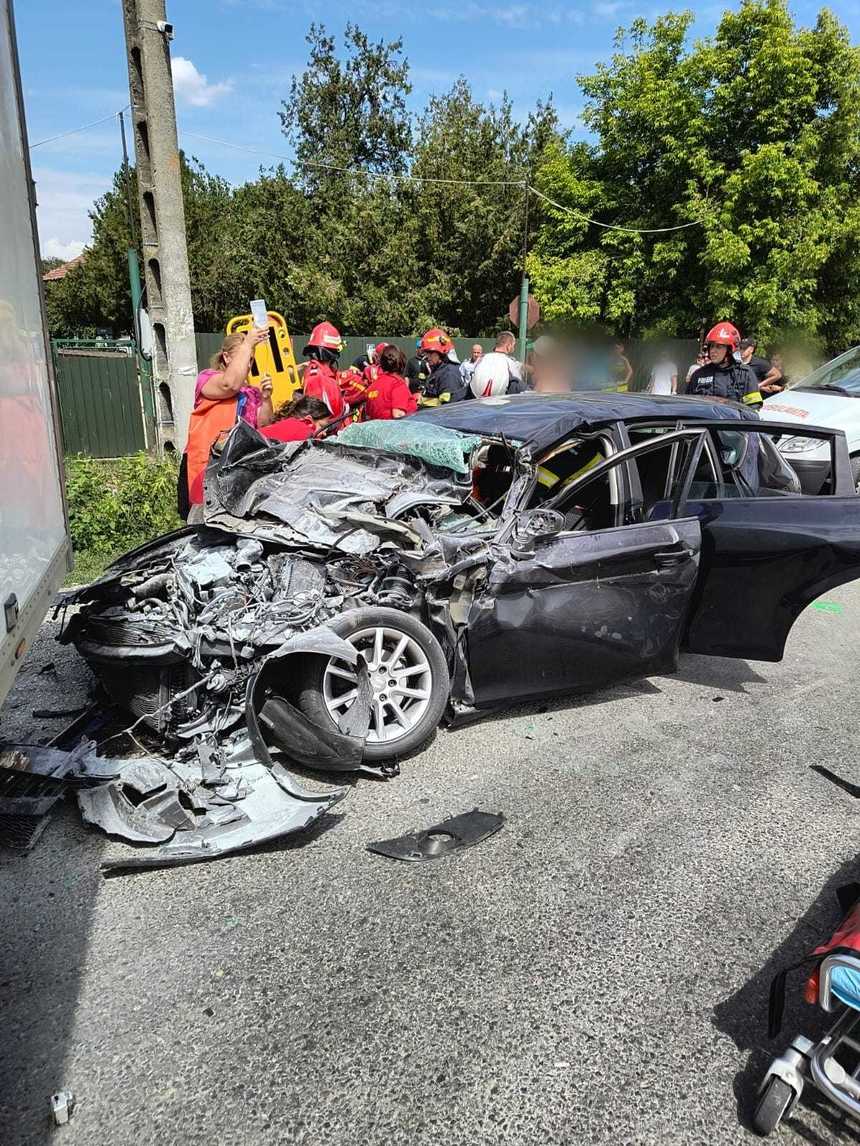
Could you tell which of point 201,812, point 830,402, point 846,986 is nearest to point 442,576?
point 201,812

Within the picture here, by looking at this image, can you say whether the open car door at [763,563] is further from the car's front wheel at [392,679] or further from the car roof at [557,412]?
the car's front wheel at [392,679]

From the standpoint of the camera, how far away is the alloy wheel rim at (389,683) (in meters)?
3.61

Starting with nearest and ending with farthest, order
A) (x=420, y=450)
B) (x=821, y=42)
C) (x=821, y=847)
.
→ (x=821, y=847), (x=420, y=450), (x=821, y=42)

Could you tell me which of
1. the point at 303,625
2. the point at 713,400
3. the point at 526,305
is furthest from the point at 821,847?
the point at 526,305

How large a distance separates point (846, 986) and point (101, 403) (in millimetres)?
13178

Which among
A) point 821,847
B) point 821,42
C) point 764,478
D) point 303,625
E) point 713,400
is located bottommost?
point 821,847

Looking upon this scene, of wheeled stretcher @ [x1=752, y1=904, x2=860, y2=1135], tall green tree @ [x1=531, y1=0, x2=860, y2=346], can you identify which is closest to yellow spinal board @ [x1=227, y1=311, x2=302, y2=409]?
wheeled stretcher @ [x1=752, y1=904, x2=860, y2=1135]

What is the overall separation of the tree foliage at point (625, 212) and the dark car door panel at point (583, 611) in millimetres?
15674

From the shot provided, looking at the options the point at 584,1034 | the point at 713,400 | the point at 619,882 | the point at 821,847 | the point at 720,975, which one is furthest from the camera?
the point at 713,400

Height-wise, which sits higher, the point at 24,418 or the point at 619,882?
the point at 24,418

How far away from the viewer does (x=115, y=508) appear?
23.0 feet

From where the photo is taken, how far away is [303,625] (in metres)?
3.49

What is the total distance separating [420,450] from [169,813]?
226cm

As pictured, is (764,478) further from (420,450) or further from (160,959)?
(160,959)
